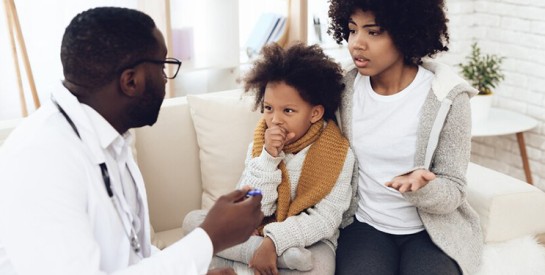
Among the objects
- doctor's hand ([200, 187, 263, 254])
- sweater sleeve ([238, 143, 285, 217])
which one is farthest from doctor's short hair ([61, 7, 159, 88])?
sweater sleeve ([238, 143, 285, 217])

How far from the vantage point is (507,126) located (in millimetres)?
2846

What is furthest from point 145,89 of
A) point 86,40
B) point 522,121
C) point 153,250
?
point 522,121

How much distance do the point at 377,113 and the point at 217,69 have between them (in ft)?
4.96

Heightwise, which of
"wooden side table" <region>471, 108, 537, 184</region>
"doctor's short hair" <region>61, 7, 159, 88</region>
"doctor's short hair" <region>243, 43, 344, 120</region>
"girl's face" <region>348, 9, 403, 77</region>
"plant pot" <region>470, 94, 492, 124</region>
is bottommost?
"wooden side table" <region>471, 108, 537, 184</region>

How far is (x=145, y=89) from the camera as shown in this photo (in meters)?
1.24

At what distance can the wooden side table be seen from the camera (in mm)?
2771

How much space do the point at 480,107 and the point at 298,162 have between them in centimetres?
134

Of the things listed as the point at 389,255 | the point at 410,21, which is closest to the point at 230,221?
the point at 389,255

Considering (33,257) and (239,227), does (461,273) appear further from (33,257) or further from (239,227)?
(33,257)

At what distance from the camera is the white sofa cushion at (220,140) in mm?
2057

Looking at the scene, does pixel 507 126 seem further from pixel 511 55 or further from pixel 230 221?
pixel 230 221

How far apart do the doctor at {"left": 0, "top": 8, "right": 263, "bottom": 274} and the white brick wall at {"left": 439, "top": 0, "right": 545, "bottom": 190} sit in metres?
2.21

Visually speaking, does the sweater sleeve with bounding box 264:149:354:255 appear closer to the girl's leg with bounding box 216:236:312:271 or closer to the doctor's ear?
the girl's leg with bounding box 216:236:312:271

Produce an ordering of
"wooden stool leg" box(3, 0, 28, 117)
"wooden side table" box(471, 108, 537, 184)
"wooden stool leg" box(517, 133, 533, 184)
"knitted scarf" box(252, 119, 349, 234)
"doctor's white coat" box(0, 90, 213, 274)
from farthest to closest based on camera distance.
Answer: "wooden stool leg" box(517, 133, 533, 184), "wooden side table" box(471, 108, 537, 184), "wooden stool leg" box(3, 0, 28, 117), "knitted scarf" box(252, 119, 349, 234), "doctor's white coat" box(0, 90, 213, 274)
